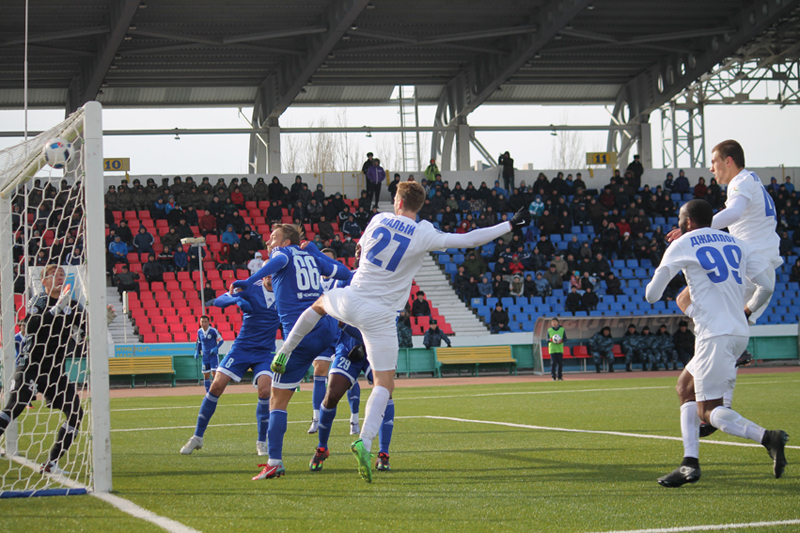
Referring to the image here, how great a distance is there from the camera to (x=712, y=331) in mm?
5129

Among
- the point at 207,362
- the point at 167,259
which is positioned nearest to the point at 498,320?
the point at 207,362

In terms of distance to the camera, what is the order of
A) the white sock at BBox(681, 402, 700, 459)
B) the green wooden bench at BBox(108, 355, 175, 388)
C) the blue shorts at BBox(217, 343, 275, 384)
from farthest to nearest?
the green wooden bench at BBox(108, 355, 175, 388) < the blue shorts at BBox(217, 343, 275, 384) < the white sock at BBox(681, 402, 700, 459)

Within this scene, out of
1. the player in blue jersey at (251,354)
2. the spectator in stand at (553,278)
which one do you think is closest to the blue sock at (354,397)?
Answer: the player in blue jersey at (251,354)

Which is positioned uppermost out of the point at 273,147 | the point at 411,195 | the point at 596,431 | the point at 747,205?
the point at 273,147

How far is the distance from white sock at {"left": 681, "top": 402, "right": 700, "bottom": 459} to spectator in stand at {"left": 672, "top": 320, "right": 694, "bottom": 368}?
67.2 feet

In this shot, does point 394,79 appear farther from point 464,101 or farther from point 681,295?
point 681,295

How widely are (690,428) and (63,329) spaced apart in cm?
501

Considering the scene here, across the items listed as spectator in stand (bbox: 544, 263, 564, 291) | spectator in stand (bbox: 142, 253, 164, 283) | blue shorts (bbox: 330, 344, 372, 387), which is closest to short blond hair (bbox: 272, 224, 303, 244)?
blue shorts (bbox: 330, 344, 372, 387)

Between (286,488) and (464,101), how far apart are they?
29223 mm

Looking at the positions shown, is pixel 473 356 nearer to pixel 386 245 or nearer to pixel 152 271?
pixel 152 271

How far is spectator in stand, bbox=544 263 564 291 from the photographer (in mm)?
A: 27047

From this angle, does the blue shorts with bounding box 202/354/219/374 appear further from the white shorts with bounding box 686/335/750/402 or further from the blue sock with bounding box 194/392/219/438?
the white shorts with bounding box 686/335/750/402

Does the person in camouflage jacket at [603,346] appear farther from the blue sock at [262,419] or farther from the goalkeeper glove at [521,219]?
the goalkeeper glove at [521,219]

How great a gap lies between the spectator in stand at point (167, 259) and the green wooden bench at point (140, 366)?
4.32 meters
